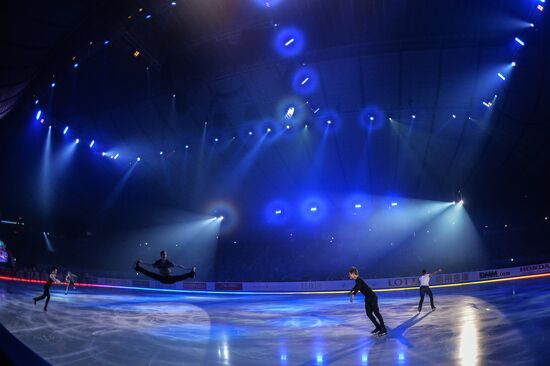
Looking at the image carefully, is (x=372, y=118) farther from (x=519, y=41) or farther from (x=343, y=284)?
(x=343, y=284)

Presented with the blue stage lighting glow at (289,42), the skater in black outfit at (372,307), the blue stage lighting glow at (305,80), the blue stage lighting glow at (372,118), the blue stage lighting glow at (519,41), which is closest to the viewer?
the skater in black outfit at (372,307)

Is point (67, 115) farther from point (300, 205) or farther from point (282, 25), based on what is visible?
point (300, 205)

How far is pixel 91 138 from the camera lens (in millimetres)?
33125

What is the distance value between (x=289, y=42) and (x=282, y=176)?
1745 centimetres

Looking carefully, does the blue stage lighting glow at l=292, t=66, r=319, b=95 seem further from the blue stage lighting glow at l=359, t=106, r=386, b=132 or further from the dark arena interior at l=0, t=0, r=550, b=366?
the blue stage lighting glow at l=359, t=106, r=386, b=132

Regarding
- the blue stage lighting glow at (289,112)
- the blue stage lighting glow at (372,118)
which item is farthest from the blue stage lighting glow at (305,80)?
the blue stage lighting glow at (372,118)

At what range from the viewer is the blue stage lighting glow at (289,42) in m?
20.7

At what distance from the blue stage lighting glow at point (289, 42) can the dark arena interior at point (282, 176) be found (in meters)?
0.13

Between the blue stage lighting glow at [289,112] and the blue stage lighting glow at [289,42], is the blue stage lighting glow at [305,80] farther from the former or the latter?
the blue stage lighting glow at [289,112]

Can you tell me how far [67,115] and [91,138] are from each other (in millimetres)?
3478

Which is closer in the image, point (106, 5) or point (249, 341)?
point (249, 341)

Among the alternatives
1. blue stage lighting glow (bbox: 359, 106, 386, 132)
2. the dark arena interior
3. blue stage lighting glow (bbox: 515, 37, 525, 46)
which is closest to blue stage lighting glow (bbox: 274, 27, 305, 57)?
the dark arena interior

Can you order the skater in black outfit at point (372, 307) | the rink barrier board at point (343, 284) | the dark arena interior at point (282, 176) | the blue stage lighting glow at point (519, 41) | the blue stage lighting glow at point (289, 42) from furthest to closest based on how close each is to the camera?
the rink barrier board at point (343, 284) < the blue stage lighting glow at point (289, 42) < the blue stage lighting glow at point (519, 41) < the dark arena interior at point (282, 176) < the skater in black outfit at point (372, 307)

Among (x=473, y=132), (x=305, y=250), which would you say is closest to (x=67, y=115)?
(x=305, y=250)
